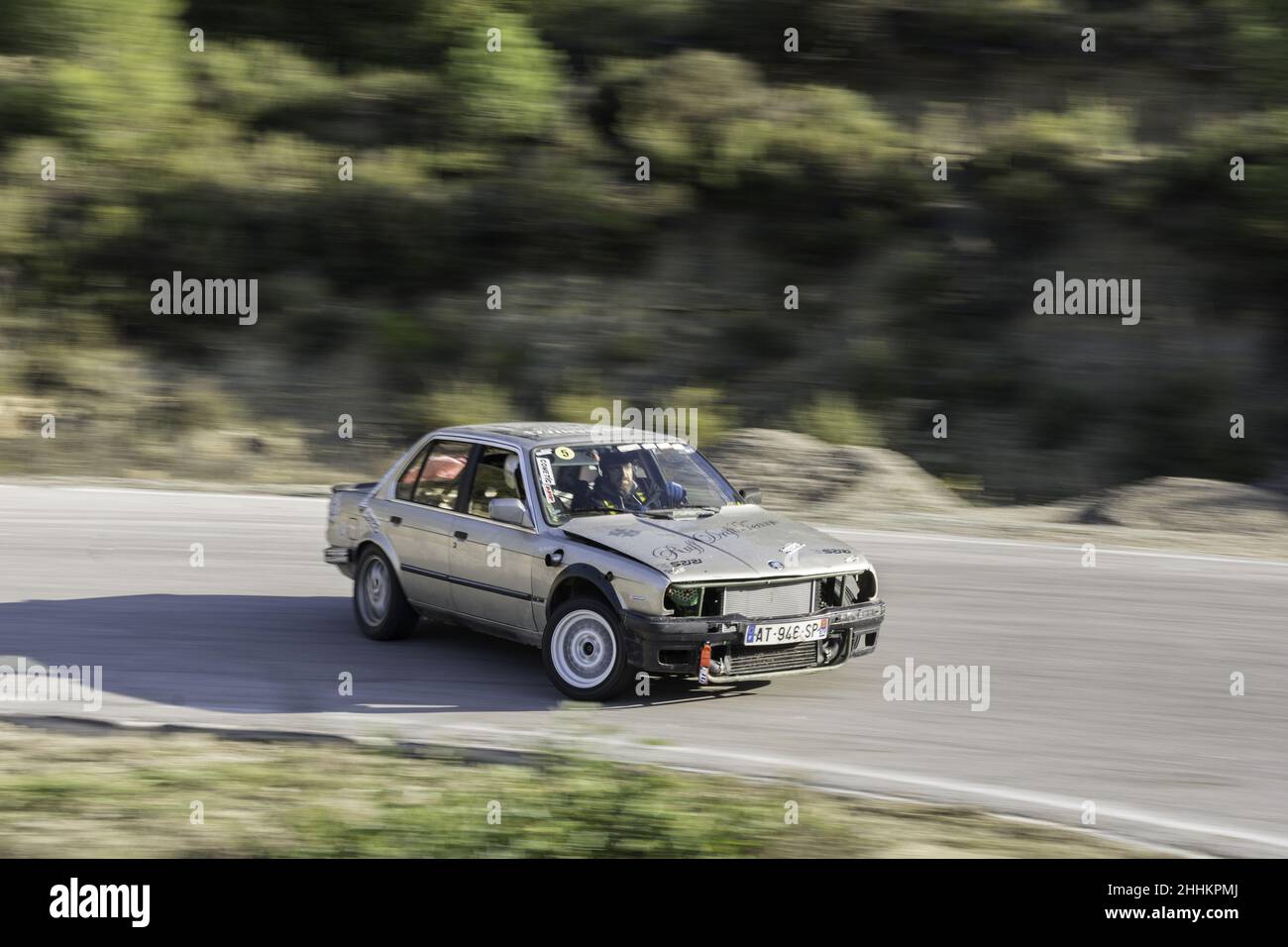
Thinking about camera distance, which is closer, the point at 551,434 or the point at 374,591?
the point at 551,434

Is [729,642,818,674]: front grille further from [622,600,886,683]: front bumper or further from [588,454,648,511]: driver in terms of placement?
[588,454,648,511]: driver

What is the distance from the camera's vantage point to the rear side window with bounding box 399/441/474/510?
9617 mm

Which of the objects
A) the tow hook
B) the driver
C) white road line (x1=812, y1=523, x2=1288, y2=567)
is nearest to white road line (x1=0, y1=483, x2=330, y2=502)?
white road line (x1=812, y1=523, x2=1288, y2=567)

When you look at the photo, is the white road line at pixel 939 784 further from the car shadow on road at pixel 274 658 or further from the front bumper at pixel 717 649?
the car shadow on road at pixel 274 658

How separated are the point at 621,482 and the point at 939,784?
3.02 m

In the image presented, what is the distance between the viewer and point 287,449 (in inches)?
846

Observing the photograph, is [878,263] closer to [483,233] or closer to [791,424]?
[791,424]

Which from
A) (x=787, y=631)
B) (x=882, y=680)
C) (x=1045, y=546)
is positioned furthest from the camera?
(x=1045, y=546)

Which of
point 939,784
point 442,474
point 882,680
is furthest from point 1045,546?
point 939,784

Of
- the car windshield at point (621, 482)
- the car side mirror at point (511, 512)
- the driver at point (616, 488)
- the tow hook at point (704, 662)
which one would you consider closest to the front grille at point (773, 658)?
the tow hook at point (704, 662)

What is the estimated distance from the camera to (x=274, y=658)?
952 cm

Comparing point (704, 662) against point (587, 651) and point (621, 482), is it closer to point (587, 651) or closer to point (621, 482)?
point (587, 651)
